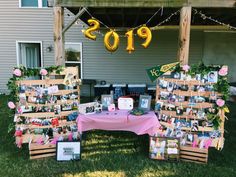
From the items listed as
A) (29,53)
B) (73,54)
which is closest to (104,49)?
(73,54)

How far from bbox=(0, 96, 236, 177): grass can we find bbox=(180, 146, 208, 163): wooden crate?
0.12 meters

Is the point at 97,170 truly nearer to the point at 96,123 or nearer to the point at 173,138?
the point at 96,123

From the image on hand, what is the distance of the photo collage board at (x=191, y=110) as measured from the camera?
3.89m

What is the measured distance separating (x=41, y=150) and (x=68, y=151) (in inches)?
19.0

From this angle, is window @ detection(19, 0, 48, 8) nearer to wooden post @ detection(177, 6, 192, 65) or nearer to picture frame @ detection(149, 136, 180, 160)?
wooden post @ detection(177, 6, 192, 65)

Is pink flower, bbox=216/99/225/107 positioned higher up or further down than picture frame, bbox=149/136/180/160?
higher up

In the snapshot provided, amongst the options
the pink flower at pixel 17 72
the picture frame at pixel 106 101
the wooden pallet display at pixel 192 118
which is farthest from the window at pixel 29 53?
the wooden pallet display at pixel 192 118

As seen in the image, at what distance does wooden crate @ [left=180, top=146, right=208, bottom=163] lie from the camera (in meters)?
3.92

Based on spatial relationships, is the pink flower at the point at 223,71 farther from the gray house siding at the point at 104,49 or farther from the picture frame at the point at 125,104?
the gray house siding at the point at 104,49

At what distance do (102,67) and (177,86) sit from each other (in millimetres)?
5328

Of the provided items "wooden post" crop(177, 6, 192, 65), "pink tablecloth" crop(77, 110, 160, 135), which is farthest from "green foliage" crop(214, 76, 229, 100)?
"pink tablecloth" crop(77, 110, 160, 135)

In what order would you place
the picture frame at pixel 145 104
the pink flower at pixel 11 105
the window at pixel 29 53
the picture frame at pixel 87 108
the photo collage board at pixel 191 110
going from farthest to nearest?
1. the window at pixel 29 53
2. the picture frame at pixel 145 104
3. the picture frame at pixel 87 108
4. the pink flower at pixel 11 105
5. the photo collage board at pixel 191 110

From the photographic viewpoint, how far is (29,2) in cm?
897

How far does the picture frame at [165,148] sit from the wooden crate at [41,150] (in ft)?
5.45
